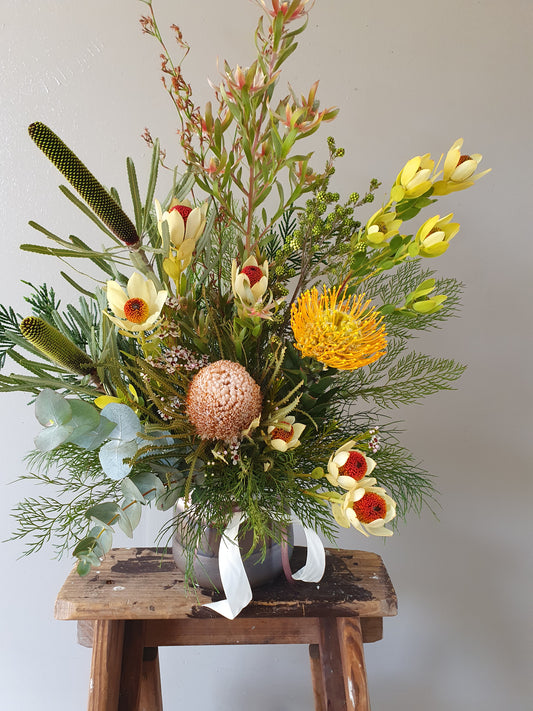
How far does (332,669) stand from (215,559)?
0.71 ft

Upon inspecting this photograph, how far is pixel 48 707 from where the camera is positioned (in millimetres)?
1036

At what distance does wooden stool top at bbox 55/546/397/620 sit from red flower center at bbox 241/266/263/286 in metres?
0.33

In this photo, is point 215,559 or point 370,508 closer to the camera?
point 370,508

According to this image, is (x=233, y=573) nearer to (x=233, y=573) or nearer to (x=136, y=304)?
(x=233, y=573)

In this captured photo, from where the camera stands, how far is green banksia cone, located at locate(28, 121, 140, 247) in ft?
1.58

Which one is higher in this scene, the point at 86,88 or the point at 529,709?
the point at 86,88

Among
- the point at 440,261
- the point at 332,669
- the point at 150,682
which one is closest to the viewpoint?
the point at 332,669

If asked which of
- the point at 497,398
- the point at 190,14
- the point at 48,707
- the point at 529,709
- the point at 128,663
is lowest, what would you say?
the point at 529,709

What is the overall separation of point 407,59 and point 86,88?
1.74 ft

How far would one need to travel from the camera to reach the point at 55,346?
0.52 m

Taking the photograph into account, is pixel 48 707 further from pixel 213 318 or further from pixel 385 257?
pixel 385 257

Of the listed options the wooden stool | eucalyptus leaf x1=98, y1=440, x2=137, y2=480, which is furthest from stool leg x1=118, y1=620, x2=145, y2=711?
eucalyptus leaf x1=98, y1=440, x2=137, y2=480

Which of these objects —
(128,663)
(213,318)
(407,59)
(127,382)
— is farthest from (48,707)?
(407,59)

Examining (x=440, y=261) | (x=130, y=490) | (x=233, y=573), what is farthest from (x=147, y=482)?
(x=440, y=261)
